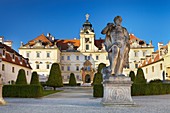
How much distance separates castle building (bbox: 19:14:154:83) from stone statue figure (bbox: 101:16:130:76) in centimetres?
5549

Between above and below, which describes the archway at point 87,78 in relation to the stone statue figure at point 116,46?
below

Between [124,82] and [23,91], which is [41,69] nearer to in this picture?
[23,91]

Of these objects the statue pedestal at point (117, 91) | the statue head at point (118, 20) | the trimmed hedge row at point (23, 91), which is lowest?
the trimmed hedge row at point (23, 91)

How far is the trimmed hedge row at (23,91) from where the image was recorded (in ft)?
67.7

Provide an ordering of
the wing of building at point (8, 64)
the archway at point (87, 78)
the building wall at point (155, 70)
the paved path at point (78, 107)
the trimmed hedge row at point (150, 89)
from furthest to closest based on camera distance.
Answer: the archway at point (87, 78) < the building wall at point (155, 70) < the wing of building at point (8, 64) < the trimmed hedge row at point (150, 89) < the paved path at point (78, 107)

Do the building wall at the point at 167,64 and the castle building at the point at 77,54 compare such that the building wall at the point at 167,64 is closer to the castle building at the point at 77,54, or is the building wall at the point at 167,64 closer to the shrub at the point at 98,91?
the castle building at the point at 77,54

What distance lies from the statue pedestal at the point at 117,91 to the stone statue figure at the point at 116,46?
521 millimetres

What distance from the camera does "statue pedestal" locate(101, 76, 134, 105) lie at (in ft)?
34.2

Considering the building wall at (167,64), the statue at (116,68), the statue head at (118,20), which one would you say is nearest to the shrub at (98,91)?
the statue at (116,68)

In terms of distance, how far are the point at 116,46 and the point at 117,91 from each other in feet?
6.46

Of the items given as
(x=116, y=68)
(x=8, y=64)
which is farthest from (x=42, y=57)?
(x=116, y=68)

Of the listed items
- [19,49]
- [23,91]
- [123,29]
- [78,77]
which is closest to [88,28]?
[78,77]

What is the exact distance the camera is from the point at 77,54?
232 ft

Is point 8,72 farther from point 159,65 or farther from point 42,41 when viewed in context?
point 42,41
